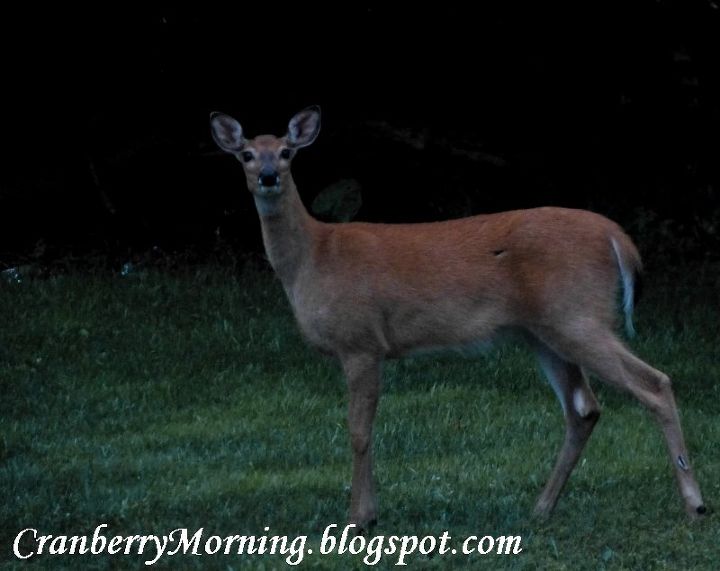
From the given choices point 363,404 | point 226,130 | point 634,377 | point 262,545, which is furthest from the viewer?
point 226,130

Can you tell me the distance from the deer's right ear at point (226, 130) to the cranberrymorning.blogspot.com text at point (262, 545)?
6.57 feet

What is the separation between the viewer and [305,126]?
830cm

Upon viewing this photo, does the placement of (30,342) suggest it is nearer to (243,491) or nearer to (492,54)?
(243,491)

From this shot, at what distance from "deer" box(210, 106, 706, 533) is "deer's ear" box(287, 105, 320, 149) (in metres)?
0.53

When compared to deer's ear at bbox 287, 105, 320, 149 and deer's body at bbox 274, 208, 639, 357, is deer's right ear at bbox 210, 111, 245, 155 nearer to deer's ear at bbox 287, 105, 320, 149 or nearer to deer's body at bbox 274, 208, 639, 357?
deer's ear at bbox 287, 105, 320, 149

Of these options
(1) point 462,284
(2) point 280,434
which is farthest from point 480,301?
(2) point 280,434

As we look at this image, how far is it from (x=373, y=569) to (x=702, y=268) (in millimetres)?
7221

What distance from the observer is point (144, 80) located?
14.2 meters

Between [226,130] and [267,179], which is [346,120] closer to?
[226,130]

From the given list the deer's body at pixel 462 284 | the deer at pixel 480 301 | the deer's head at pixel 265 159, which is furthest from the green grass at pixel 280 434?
the deer's head at pixel 265 159

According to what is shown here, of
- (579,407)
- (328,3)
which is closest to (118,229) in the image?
(328,3)

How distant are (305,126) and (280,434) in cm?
167

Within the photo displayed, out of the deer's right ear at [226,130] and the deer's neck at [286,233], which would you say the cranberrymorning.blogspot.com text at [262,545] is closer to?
the deer's neck at [286,233]

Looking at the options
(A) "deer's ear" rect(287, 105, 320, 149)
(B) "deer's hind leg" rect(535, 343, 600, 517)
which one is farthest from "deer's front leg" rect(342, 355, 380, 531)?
(A) "deer's ear" rect(287, 105, 320, 149)
